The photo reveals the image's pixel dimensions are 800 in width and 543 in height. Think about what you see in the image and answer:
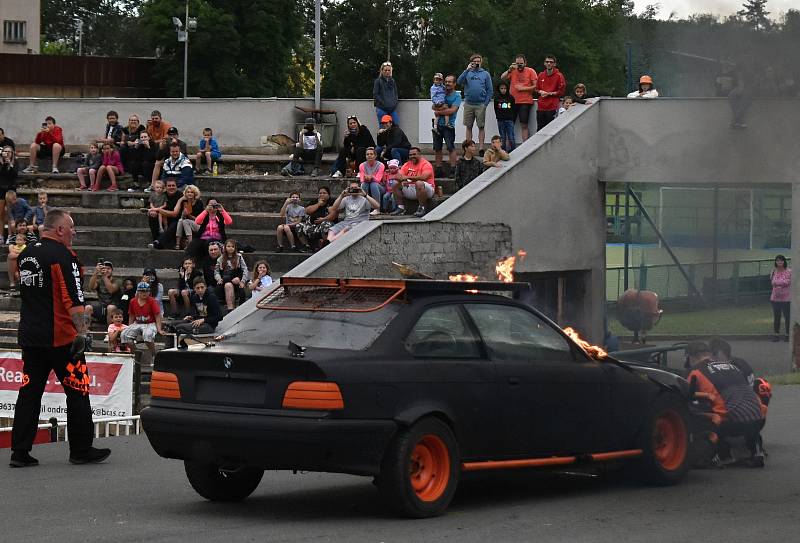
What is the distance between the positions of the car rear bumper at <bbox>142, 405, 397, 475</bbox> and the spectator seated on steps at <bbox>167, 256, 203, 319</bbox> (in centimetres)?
1151

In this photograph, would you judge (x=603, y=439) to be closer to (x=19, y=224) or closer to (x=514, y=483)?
(x=514, y=483)

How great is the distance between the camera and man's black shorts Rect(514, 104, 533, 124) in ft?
82.9

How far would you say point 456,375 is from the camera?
8898 millimetres

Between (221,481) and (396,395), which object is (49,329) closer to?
(221,481)

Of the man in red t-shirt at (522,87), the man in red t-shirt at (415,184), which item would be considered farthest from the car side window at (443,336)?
the man in red t-shirt at (522,87)

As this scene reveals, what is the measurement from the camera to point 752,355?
25.5m

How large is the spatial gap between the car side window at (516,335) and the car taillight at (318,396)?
1.33 m

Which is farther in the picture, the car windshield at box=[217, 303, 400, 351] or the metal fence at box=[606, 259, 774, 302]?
the metal fence at box=[606, 259, 774, 302]

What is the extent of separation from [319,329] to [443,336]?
80 centimetres

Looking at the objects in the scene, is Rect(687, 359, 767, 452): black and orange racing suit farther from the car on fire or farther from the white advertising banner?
the white advertising banner

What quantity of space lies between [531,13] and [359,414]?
61.1 metres

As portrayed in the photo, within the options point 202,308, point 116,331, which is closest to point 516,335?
point 116,331

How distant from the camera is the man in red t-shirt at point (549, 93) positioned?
25.2 m

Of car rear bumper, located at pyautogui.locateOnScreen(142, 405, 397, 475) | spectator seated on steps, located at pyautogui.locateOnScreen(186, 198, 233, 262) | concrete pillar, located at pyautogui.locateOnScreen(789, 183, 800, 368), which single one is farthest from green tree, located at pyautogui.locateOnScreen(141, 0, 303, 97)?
car rear bumper, located at pyautogui.locateOnScreen(142, 405, 397, 475)
